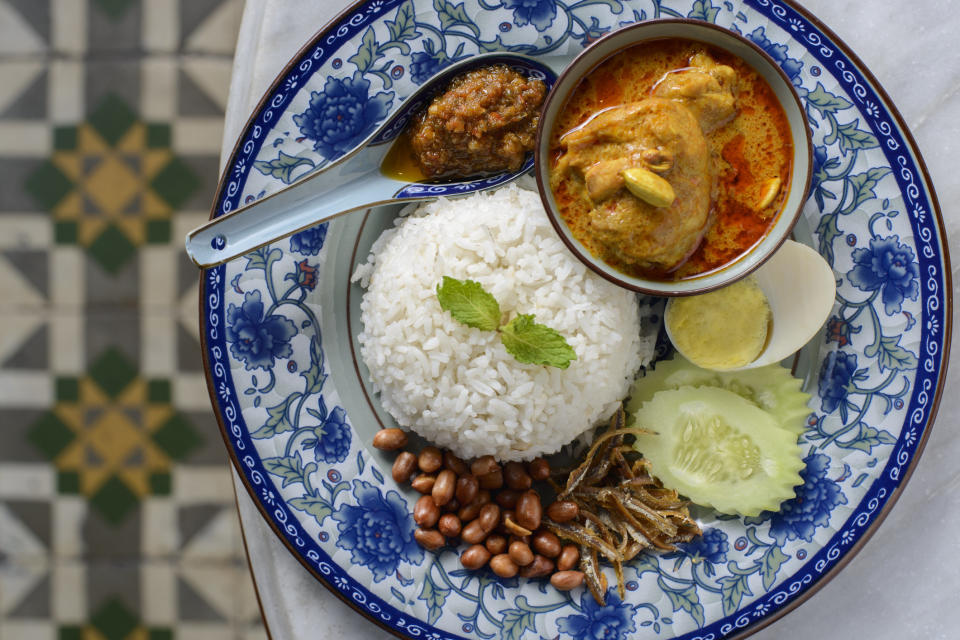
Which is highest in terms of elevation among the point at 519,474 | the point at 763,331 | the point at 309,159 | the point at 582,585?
the point at 309,159

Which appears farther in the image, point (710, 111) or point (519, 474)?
point (519, 474)

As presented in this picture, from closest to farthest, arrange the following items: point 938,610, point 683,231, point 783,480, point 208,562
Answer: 1. point 683,231
2. point 783,480
3. point 938,610
4. point 208,562

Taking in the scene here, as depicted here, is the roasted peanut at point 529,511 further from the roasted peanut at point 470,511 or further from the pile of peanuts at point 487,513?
the roasted peanut at point 470,511

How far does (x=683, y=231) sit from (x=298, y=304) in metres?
1.25

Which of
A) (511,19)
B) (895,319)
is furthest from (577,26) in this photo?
(895,319)

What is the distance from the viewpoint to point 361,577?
2.51 m

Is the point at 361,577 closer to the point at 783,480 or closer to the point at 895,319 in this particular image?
the point at 783,480

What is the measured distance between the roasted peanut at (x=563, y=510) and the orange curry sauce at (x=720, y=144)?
802 mm

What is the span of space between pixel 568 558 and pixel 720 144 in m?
1.39

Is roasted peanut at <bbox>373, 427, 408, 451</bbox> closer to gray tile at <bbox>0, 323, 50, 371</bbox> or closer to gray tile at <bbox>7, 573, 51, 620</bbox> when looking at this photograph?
gray tile at <bbox>0, 323, 50, 371</bbox>

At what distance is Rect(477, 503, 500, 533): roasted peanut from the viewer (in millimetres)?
2545

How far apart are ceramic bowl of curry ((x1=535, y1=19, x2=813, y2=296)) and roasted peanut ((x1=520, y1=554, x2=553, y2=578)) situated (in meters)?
0.95

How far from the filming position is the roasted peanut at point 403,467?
2.56 m

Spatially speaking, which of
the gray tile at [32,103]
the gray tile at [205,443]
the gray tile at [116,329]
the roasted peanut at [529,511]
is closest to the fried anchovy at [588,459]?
the roasted peanut at [529,511]
